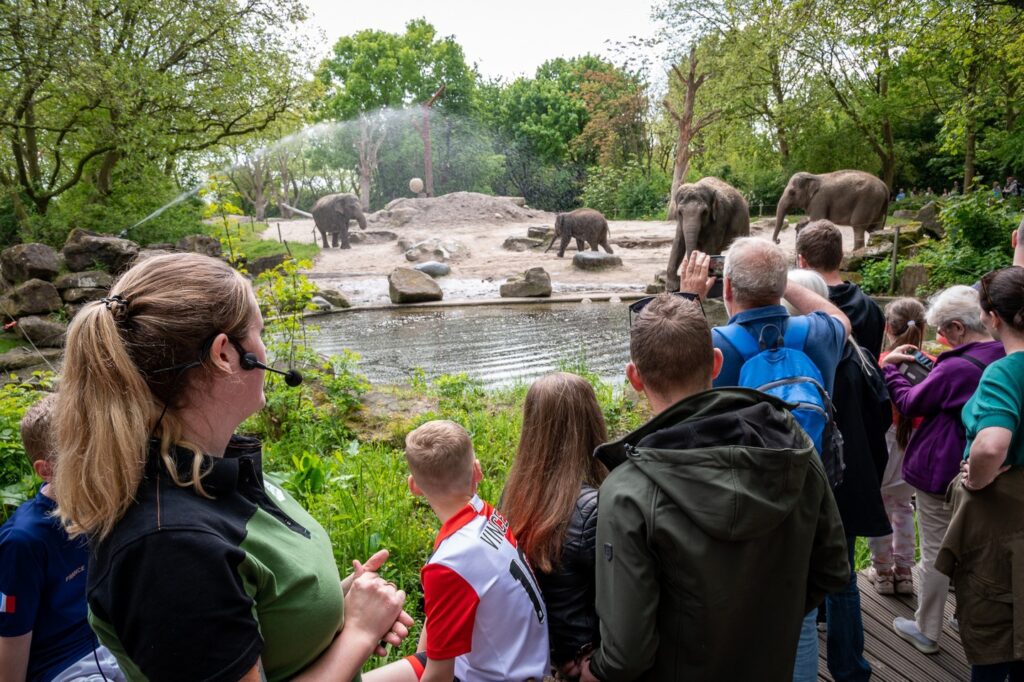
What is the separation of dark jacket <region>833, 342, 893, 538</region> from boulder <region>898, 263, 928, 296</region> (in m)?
11.6

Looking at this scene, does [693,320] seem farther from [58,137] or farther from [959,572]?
[58,137]

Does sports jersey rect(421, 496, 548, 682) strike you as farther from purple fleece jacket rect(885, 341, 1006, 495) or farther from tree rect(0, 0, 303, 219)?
tree rect(0, 0, 303, 219)

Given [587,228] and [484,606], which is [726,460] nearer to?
[484,606]

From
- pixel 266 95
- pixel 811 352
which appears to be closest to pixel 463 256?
pixel 266 95

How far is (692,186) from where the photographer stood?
1234 centimetres

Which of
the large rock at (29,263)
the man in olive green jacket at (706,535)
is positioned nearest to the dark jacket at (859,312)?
the man in olive green jacket at (706,535)

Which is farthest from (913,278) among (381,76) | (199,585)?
(381,76)

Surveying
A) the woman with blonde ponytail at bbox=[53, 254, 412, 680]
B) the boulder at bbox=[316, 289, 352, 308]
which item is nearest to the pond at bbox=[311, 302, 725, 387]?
the boulder at bbox=[316, 289, 352, 308]

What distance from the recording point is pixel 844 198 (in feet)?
54.6

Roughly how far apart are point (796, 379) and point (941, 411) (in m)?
1.01

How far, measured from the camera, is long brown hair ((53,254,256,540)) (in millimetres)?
1142

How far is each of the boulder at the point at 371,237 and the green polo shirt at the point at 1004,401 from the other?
2466 centimetres

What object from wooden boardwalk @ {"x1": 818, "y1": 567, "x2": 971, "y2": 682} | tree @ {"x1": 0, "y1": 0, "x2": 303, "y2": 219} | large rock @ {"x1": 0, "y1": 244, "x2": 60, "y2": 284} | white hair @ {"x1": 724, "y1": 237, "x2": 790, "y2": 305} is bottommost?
wooden boardwalk @ {"x1": 818, "y1": 567, "x2": 971, "y2": 682}

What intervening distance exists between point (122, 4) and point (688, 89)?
2069 cm
